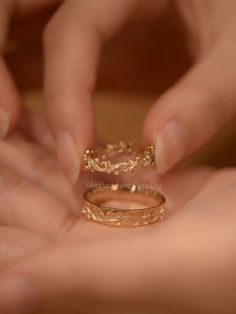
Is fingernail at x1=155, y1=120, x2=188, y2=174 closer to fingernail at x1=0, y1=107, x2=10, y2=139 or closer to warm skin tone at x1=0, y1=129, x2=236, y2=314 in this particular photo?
warm skin tone at x1=0, y1=129, x2=236, y2=314

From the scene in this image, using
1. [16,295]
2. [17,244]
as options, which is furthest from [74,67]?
[16,295]

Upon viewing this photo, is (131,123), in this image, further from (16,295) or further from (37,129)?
(16,295)

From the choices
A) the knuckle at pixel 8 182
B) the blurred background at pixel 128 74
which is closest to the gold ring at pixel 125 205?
the knuckle at pixel 8 182

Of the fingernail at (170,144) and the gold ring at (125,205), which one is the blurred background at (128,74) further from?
the fingernail at (170,144)

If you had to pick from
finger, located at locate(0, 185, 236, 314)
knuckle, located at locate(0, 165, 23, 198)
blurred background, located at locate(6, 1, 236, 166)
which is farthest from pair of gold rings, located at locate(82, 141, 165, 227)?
blurred background, located at locate(6, 1, 236, 166)

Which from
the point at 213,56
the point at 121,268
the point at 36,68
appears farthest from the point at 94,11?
the point at 121,268

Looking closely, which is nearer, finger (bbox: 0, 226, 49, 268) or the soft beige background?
finger (bbox: 0, 226, 49, 268)
